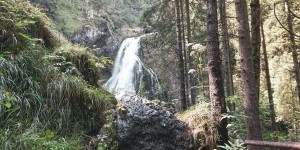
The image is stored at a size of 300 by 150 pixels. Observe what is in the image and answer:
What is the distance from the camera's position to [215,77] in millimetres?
5508

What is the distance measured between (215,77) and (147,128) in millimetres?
1662

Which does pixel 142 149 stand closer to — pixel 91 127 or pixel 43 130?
pixel 91 127

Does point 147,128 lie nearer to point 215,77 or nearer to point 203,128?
point 203,128

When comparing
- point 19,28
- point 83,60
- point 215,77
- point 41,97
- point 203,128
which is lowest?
point 203,128

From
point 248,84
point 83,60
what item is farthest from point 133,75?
point 248,84

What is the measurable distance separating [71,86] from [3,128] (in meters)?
1.57

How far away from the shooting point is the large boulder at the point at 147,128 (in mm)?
5152

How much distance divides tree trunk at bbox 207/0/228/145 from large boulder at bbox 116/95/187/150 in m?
0.72

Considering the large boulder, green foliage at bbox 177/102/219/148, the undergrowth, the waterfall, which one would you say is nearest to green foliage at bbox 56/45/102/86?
the undergrowth

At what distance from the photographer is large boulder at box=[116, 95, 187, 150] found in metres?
5.15

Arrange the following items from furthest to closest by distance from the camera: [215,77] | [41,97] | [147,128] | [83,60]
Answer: [83,60] → [215,77] → [147,128] → [41,97]

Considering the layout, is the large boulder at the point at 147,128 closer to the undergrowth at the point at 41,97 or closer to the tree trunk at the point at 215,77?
the undergrowth at the point at 41,97

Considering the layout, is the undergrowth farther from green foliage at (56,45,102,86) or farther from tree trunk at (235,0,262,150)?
tree trunk at (235,0,262,150)

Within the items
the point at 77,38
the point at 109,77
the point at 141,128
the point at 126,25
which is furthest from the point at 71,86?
the point at 126,25
